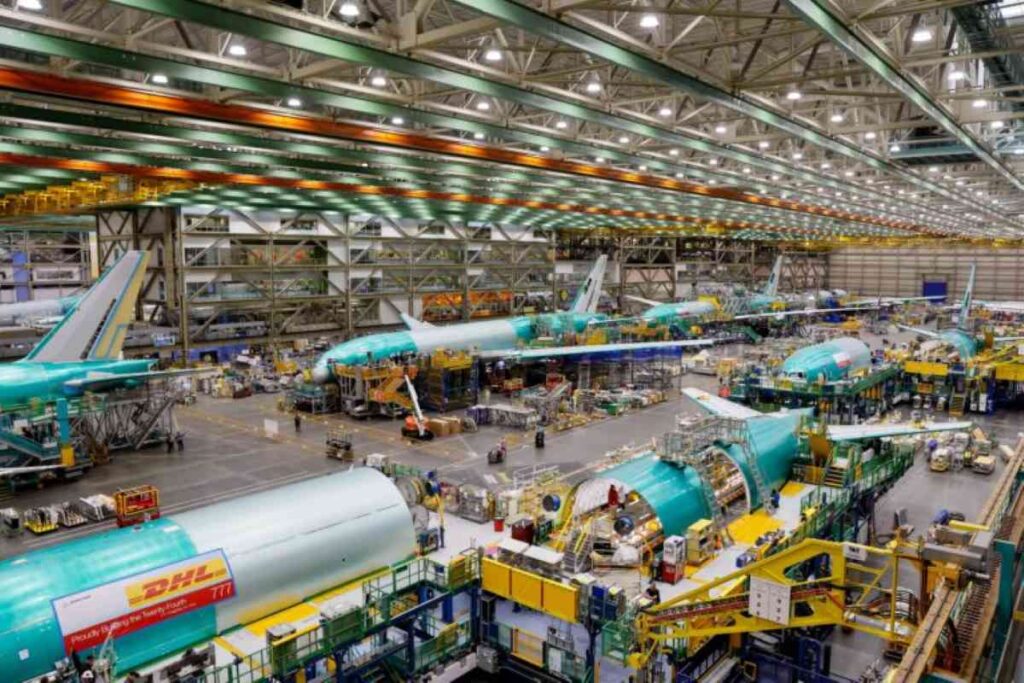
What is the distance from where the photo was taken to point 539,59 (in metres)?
25.0

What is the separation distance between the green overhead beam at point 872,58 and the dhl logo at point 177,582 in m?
17.0

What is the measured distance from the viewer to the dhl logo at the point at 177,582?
50.6 ft

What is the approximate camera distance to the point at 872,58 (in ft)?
56.6

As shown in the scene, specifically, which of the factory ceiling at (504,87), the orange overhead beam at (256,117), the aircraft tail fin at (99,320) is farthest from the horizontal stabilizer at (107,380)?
the orange overhead beam at (256,117)

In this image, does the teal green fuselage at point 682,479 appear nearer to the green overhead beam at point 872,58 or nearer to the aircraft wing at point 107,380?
the green overhead beam at point 872,58

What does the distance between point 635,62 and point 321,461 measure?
82.7ft

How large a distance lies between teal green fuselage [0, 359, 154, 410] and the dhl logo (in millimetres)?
22735

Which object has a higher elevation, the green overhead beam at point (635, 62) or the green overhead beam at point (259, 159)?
the green overhead beam at point (259, 159)

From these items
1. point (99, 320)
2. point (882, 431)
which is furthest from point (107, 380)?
point (882, 431)

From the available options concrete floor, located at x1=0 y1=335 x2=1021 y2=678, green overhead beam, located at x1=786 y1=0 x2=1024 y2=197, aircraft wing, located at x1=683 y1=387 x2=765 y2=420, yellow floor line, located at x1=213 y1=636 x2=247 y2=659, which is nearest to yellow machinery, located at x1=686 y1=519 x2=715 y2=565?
aircraft wing, located at x1=683 y1=387 x2=765 y2=420

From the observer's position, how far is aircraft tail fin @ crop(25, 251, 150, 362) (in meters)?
36.0

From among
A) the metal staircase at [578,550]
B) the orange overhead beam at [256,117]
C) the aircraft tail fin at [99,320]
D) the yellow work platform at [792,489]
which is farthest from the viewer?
the aircraft tail fin at [99,320]

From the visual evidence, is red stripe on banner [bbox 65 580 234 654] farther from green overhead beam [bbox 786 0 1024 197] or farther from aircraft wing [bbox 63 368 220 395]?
aircraft wing [bbox 63 368 220 395]

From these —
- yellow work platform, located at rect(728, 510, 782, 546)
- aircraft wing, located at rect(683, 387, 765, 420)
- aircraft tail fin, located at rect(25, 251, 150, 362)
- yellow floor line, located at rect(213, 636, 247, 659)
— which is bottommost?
yellow floor line, located at rect(213, 636, 247, 659)
